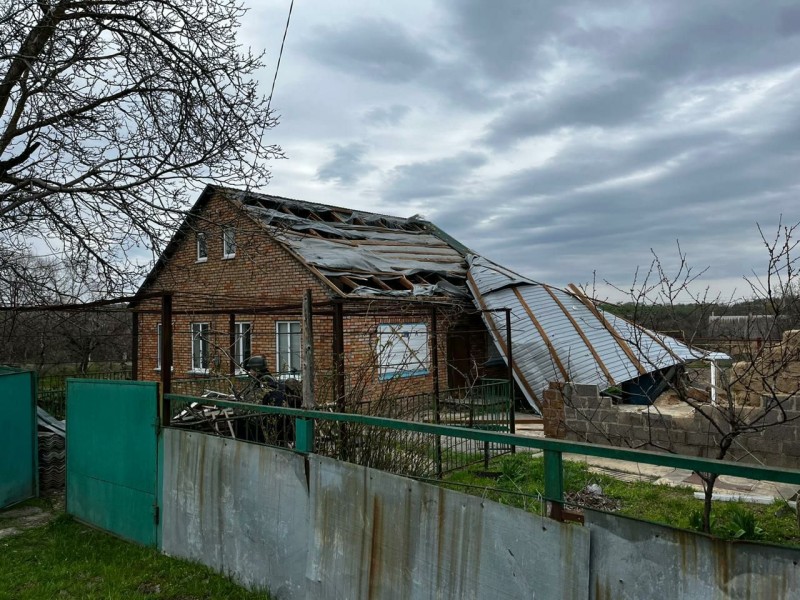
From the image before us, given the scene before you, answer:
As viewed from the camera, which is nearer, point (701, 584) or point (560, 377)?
point (701, 584)

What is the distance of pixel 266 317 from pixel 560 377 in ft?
23.7

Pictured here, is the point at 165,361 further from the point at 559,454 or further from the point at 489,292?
the point at 489,292

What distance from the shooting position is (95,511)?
5.55m

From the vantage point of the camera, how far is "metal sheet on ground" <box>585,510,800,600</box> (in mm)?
1928

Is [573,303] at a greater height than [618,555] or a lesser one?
greater

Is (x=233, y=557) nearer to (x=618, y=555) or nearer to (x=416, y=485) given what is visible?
(x=416, y=485)

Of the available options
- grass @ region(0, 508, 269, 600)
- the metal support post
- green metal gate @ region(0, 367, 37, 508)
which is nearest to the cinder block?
grass @ region(0, 508, 269, 600)

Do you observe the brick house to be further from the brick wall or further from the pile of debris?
the pile of debris

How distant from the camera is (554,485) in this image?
2.59m

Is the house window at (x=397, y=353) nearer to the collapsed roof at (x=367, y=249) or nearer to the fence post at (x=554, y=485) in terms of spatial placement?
the collapsed roof at (x=367, y=249)

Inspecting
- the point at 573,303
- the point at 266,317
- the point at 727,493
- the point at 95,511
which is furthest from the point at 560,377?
the point at 95,511

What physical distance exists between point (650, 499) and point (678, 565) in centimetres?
478

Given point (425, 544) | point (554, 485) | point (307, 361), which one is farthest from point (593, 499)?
point (554, 485)

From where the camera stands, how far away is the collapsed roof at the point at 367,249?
46.0 ft
